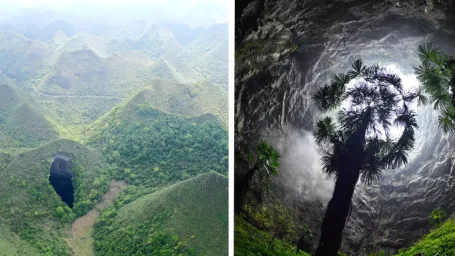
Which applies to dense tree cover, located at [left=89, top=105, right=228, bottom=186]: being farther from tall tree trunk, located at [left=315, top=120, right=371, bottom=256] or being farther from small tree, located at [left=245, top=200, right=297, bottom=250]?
tall tree trunk, located at [left=315, top=120, right=371, bottom=256]

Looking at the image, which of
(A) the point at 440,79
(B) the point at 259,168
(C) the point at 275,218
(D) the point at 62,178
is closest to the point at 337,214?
(C) the point at 275,218

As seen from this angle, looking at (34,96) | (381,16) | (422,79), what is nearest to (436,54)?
(422,79)

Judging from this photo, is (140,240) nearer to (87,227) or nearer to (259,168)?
(87,227)

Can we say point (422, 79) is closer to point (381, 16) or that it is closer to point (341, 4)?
point (381, 16)

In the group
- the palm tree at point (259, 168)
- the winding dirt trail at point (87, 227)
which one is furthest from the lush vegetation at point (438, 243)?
the winding dirt trail at point (87, 227)

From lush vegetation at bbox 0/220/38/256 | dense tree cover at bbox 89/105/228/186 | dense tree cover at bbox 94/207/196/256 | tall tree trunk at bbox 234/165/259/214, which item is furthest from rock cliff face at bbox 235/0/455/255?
lush vegetation at bbox 0/220/38/256

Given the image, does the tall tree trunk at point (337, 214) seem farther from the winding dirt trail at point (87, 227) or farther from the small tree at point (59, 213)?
the small tree at point (59, 213)
